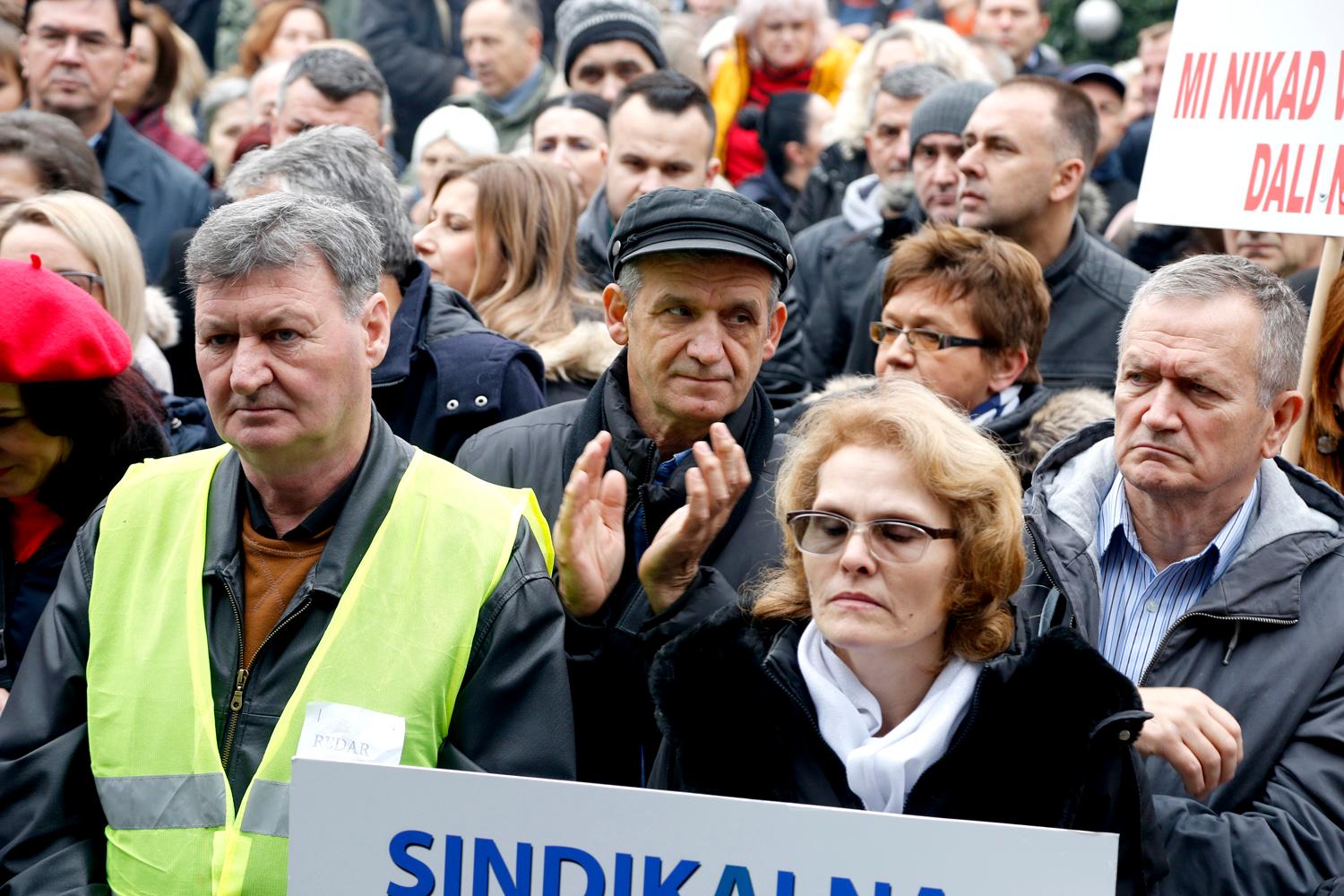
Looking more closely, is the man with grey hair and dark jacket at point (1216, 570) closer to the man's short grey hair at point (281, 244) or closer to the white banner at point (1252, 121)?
the white banner at point (1252, 121)

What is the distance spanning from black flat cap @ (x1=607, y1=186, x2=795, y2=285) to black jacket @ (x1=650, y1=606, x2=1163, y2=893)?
98 centimetres

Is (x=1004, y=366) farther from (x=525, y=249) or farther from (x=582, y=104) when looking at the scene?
(x=582, y=104)

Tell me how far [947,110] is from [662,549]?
3758mm

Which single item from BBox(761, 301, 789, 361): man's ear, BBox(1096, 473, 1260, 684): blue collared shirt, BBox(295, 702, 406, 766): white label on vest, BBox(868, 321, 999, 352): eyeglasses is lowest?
BBox(295, 702, 406, 766): white label on vest

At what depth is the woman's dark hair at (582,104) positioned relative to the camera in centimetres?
775

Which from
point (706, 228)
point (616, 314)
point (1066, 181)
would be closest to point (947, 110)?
point (1066, 181)

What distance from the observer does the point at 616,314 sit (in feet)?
13.4

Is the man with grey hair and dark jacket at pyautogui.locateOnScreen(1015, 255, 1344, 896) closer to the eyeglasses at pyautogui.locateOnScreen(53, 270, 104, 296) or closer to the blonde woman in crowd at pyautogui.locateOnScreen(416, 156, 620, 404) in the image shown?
the blonde woman in crowd at pyautogui.locateOnScreen(416, 156, 620, 404)

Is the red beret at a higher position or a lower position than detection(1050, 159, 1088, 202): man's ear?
A: lower

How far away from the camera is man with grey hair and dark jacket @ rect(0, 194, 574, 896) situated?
10.2ft

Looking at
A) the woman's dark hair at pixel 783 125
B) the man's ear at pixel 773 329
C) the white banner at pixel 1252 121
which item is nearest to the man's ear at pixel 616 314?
the man's ear at pixel 773 329

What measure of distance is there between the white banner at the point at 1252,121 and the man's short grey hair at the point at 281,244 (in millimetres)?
2328

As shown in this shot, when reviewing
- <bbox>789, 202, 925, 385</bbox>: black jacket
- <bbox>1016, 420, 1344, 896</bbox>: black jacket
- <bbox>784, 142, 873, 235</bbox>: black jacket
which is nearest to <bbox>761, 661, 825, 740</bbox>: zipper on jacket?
<bbox>1016, 420, 1344, 896</bbox>: black jacket

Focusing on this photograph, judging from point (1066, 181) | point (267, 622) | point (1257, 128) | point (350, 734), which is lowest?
point (350, 734)
